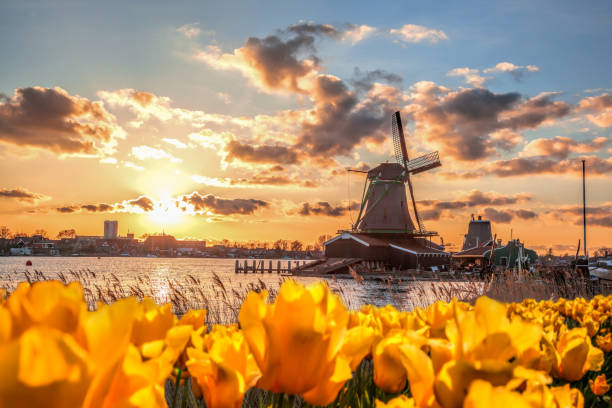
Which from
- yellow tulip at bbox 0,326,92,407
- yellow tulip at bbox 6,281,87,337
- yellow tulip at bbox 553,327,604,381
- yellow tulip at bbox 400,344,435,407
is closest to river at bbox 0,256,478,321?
yellow tulip at bbox 553,327,604,381

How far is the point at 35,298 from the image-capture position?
0.51 metres

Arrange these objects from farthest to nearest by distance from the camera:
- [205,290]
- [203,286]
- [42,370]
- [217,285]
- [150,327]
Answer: [205,290] < [203,286] < [217,285] < [150,327] < [42,370]

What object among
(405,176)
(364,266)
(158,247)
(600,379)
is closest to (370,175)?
(405,176)

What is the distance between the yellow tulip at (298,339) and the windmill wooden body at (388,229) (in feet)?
127

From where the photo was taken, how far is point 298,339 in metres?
0.71

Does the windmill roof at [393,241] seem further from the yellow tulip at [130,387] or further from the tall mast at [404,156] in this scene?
the yellow tulip at [130,387]

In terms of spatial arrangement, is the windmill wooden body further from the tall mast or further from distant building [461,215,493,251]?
distant building [461,215,493,251]

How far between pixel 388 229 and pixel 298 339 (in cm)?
4049

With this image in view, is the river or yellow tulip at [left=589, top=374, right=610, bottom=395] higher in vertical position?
yellow tulip at [left=589, top=374, right=610, bottom=395]

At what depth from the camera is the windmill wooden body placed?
39.7m

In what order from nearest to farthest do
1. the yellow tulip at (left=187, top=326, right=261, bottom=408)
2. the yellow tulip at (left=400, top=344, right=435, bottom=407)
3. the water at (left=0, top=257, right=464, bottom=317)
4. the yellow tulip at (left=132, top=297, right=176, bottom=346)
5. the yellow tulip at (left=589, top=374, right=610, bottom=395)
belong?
the yellow tulip at (left=400, top=344, right=435, bottom=407)
the yellow tulip at (left=187, top=326, right=261, bottom=408)
the yellow tulip at (left=132, top=297, right=176, bottom=346)
the yellow tulip at (left=589, top=374, right=610, bottom=395)
the water at (left=0, top=257, right=464, bottom=317)

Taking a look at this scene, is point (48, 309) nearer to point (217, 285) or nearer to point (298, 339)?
point (298, 339)

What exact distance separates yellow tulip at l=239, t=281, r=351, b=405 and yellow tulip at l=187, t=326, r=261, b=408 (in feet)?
0.12

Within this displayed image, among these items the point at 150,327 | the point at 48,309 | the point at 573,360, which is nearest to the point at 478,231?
the point at 573,360
